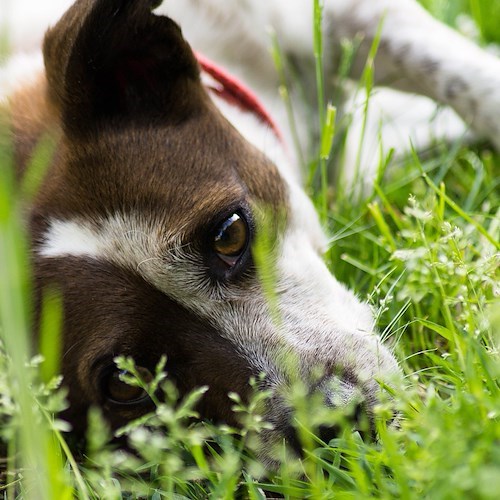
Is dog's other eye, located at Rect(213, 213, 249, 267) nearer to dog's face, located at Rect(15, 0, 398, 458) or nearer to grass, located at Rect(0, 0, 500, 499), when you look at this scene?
dog's face, located at Rect(15, 0, 398, 458)

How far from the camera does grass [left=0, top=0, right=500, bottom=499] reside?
4.12 feet

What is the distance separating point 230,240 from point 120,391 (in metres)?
0.49

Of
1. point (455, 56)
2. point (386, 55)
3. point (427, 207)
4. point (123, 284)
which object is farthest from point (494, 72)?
point (123, 284)

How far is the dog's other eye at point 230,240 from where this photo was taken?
2.13 m

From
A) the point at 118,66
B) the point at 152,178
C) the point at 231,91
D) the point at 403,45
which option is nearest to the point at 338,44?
the point at 403,45

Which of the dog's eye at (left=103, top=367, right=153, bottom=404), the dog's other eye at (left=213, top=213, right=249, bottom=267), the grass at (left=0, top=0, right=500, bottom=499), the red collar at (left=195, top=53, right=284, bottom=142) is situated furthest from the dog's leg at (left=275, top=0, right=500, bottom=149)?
the dog's eye at (left=103, top=367, right=153, bottom=404)

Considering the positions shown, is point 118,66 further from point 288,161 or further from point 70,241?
point 288,161

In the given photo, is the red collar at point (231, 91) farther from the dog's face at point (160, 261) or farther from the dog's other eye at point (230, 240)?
the dog's other eye at point (230, 240)

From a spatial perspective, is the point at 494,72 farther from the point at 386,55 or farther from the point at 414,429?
the point at 414,429

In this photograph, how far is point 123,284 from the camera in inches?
80.8

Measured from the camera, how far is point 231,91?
276 cm

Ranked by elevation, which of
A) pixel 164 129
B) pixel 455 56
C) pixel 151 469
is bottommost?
pixel 151 469

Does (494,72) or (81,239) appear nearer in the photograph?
(81,239)

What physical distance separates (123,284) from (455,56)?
4.74ft
